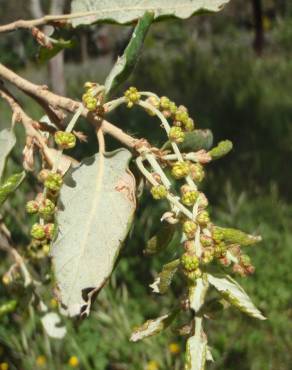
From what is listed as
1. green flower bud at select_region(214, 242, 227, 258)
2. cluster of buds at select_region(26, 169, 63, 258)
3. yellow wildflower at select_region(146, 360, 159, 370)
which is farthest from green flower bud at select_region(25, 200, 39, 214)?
yellow wildflower at select_region(146, 360, 159, 370)

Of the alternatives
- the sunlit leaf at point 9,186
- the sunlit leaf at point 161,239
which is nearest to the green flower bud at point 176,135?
the sunlit leaf at point 161,239

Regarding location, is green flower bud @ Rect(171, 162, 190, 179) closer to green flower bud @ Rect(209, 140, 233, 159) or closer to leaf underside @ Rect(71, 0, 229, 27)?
green flower bud @ Rect(209, 140, 233, 159)

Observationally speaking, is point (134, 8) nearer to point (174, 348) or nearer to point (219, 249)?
point (219, 249)

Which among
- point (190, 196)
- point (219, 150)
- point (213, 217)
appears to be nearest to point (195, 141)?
point (219, 150)

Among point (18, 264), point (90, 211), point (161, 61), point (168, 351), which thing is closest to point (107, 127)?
point (90, 211)

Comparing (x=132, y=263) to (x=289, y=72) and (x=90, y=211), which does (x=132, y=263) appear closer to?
(x=90, y=211)

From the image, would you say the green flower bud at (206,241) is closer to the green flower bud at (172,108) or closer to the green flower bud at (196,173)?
the green flower bud at (196,173)
